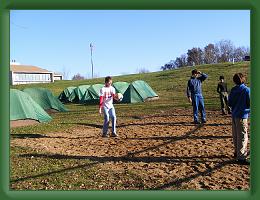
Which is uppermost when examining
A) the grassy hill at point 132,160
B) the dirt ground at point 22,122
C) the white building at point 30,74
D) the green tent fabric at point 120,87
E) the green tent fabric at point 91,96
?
the white building at point 30,74

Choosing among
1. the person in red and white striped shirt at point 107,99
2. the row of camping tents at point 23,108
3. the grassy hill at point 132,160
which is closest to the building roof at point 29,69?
the row of camping tents at point 23,108

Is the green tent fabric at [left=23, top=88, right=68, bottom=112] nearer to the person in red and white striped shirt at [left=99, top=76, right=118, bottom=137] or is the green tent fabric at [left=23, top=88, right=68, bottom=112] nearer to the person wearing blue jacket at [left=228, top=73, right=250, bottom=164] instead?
the person in red and white striped shirt at [left=99, top=76, right=118, bottom=137]

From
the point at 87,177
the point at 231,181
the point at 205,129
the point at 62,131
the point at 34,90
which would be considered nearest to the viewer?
the point at 231,181

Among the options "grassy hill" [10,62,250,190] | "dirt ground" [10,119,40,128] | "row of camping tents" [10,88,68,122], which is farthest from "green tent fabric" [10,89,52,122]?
"grassy hill" [10,62,250,190]

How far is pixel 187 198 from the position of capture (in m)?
2.56

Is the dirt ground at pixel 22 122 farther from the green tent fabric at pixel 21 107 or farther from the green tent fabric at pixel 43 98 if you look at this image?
the green tent fabric at pixel 43 98

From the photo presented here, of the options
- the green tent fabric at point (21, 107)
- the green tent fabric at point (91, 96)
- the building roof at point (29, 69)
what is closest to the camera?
the green tent fabric at point (21, 107)

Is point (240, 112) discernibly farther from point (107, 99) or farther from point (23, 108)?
point (23, 108)

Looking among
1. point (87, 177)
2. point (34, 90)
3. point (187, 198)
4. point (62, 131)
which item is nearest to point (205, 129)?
point (62, 131)

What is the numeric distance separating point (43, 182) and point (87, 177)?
28.2 inches

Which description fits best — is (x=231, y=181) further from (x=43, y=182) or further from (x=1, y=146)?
(x=1, y=146)

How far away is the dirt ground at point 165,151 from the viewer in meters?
5.58
